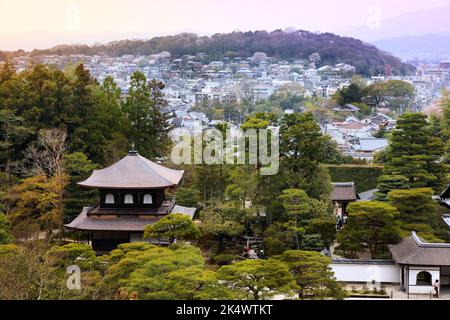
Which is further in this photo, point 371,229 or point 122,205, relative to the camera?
point 122,205

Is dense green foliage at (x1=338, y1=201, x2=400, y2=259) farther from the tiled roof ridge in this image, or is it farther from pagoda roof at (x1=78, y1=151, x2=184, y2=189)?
pagoda roof at (x1=78, y1=151, x2=184, y2=189)

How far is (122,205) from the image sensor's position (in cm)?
1318

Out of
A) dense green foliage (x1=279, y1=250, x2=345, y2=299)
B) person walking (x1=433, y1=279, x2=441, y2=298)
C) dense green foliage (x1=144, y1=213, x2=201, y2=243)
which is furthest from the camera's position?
dense green foliage (x1=144, y1=213, x2=201, y2=243)

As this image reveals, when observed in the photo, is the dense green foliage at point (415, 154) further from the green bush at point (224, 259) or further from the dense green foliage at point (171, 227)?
the dense green foliage at point (171, 227)

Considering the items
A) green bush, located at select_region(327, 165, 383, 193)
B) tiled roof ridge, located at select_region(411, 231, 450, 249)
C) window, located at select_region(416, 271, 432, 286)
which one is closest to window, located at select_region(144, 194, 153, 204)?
tiled roof ridge, located at select_region(411, 231, 450, 249)

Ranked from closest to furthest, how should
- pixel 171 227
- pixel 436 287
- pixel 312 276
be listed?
pixel 312 276 → pixel 436 287 → pixel 171 227

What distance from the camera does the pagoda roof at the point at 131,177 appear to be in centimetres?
1303

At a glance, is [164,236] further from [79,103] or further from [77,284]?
[79,103]

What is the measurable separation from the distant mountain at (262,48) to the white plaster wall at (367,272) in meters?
6.88

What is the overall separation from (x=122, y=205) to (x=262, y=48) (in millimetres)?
9972

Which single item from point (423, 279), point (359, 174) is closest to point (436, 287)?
point (423, 279)

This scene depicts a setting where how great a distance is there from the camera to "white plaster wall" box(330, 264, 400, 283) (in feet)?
38.0

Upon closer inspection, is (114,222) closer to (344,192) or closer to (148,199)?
(148,199)

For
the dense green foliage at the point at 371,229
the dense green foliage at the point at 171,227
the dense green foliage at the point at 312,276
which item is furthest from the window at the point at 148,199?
the dense green foliage at the point at 371,229
